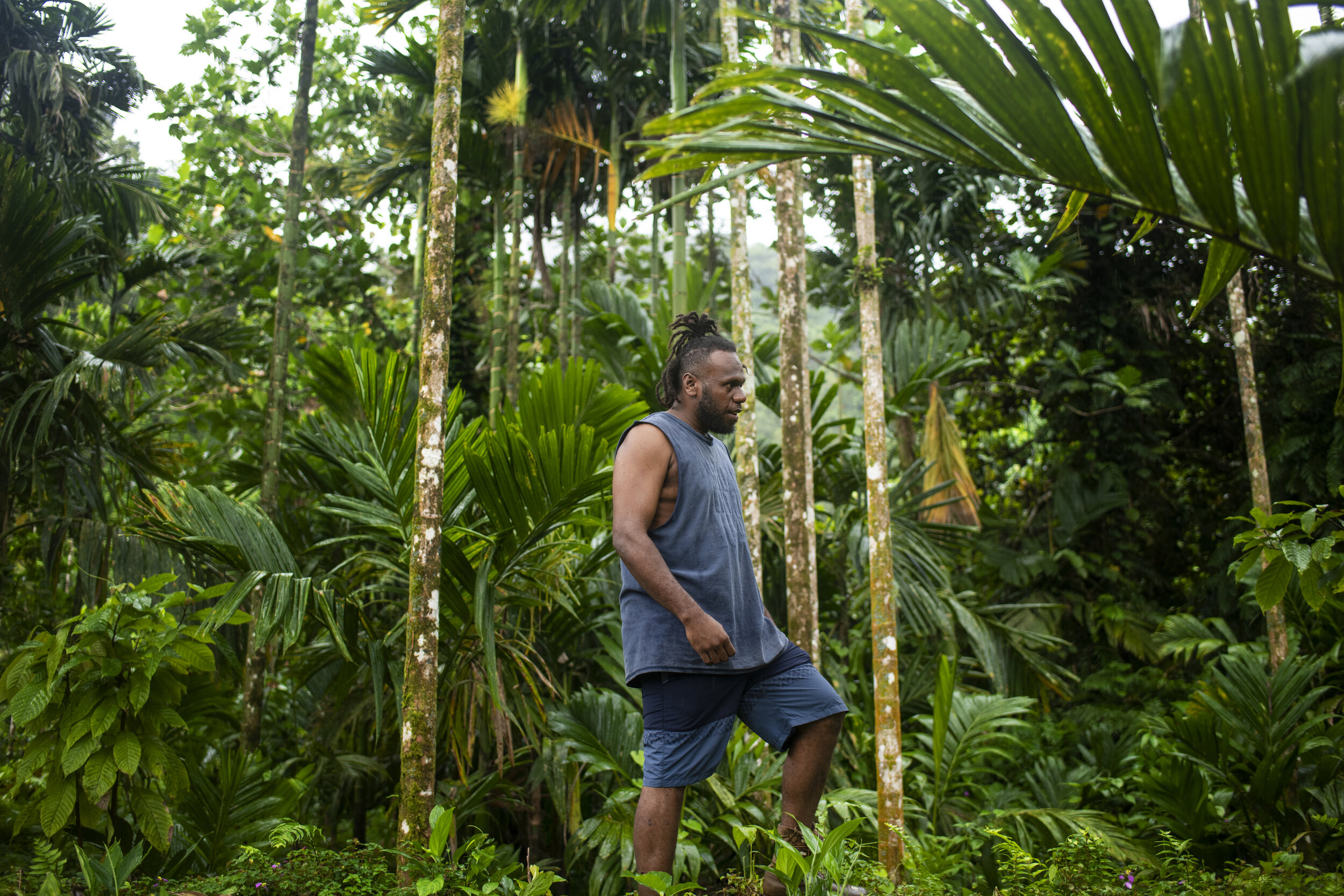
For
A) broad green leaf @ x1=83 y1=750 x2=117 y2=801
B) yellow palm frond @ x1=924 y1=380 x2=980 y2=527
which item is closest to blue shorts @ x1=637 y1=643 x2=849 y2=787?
broad green leaf @ x1=83 y1=750 x2=117 y2=801

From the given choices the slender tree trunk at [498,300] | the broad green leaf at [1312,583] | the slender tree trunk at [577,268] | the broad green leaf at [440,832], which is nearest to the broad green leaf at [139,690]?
the broad green leaf at [440,832]

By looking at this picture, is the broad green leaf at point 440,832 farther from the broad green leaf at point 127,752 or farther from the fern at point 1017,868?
the fern at point 1017,868

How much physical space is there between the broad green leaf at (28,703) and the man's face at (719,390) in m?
2.25

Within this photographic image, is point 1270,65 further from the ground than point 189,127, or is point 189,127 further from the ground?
point 189,127

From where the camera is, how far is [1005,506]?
33.1 ft

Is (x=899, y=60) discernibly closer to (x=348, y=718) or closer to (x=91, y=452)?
(x=348, y=718)

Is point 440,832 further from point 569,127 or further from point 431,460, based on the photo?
point 569,127

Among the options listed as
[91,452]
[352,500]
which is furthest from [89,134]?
[352,500]

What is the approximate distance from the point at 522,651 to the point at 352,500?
1.26 meters

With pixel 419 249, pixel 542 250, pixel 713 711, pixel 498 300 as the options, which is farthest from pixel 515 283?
pixel 713 711

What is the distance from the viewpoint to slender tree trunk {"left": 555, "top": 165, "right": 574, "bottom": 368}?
933 centimetres

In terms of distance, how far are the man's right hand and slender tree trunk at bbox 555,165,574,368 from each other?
6.62 m

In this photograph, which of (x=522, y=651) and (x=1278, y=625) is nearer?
(x=522, y=651)

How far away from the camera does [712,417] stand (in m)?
2.81
